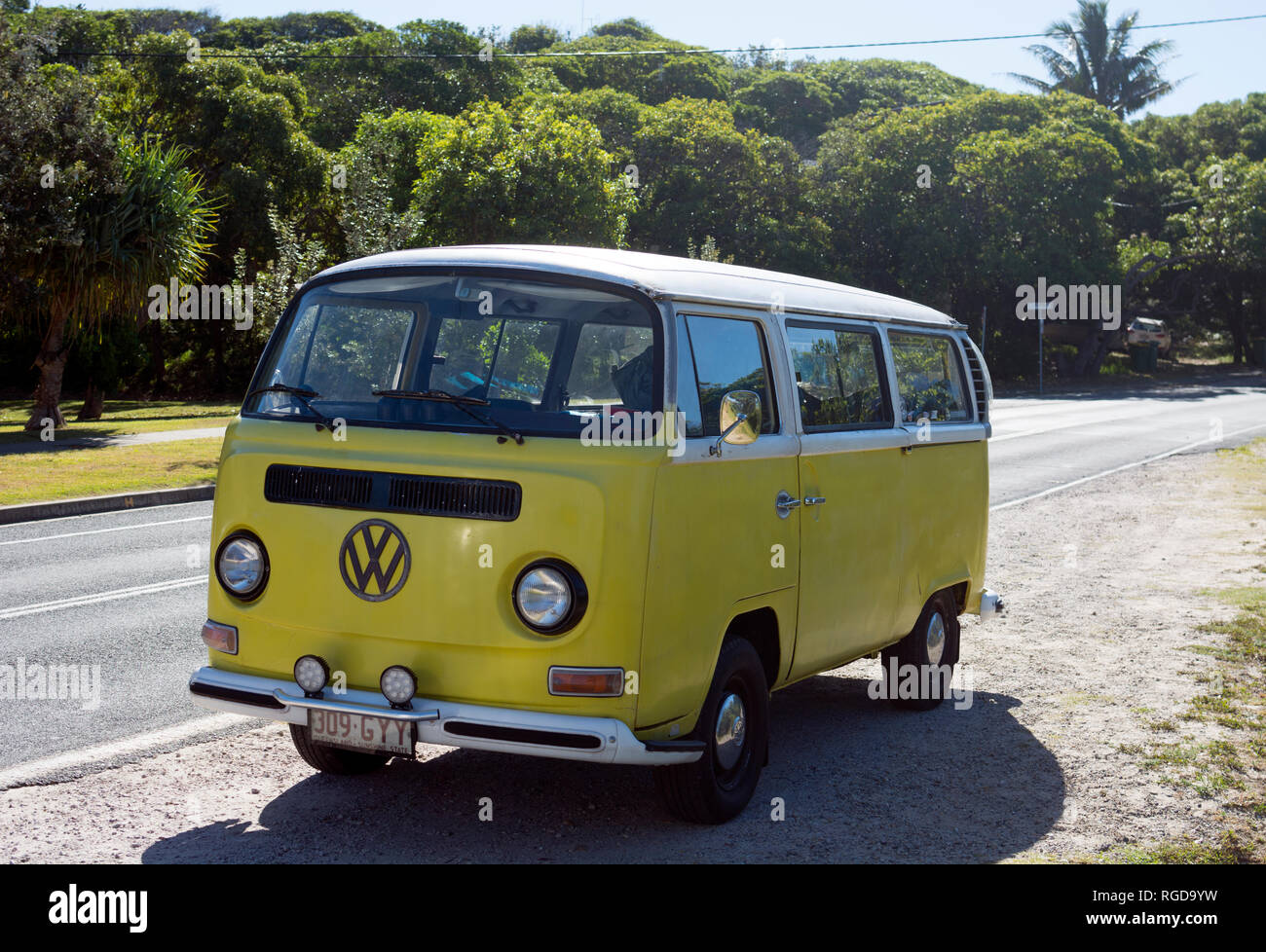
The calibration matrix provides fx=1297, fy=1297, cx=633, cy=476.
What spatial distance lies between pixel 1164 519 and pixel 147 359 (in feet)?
87.9

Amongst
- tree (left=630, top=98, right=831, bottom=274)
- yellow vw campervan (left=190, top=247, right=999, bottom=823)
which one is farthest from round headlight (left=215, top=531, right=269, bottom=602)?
tree (left=630, top=98, right=831, bottom=274)

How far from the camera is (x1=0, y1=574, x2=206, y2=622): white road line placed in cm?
912

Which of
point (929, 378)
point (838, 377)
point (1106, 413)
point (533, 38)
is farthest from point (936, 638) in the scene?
point (533, 38)

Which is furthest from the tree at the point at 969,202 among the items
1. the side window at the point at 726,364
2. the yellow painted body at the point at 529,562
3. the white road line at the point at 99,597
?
the yellow painted body at the point at 529,562

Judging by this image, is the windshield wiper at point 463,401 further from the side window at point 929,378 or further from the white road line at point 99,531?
the white road line at point 99,531

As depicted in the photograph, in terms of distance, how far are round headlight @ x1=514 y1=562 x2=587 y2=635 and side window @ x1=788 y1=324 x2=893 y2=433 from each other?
1674 mm

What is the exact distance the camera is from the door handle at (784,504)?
5398mm

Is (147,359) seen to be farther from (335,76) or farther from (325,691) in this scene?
(325,691)

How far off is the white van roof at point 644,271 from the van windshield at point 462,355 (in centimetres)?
7

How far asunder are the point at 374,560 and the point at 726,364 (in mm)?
1622

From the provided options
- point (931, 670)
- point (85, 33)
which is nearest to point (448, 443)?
point (931, 670)

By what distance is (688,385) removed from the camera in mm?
4957

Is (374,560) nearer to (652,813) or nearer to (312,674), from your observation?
(312,674)

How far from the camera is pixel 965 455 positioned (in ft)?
24.5
